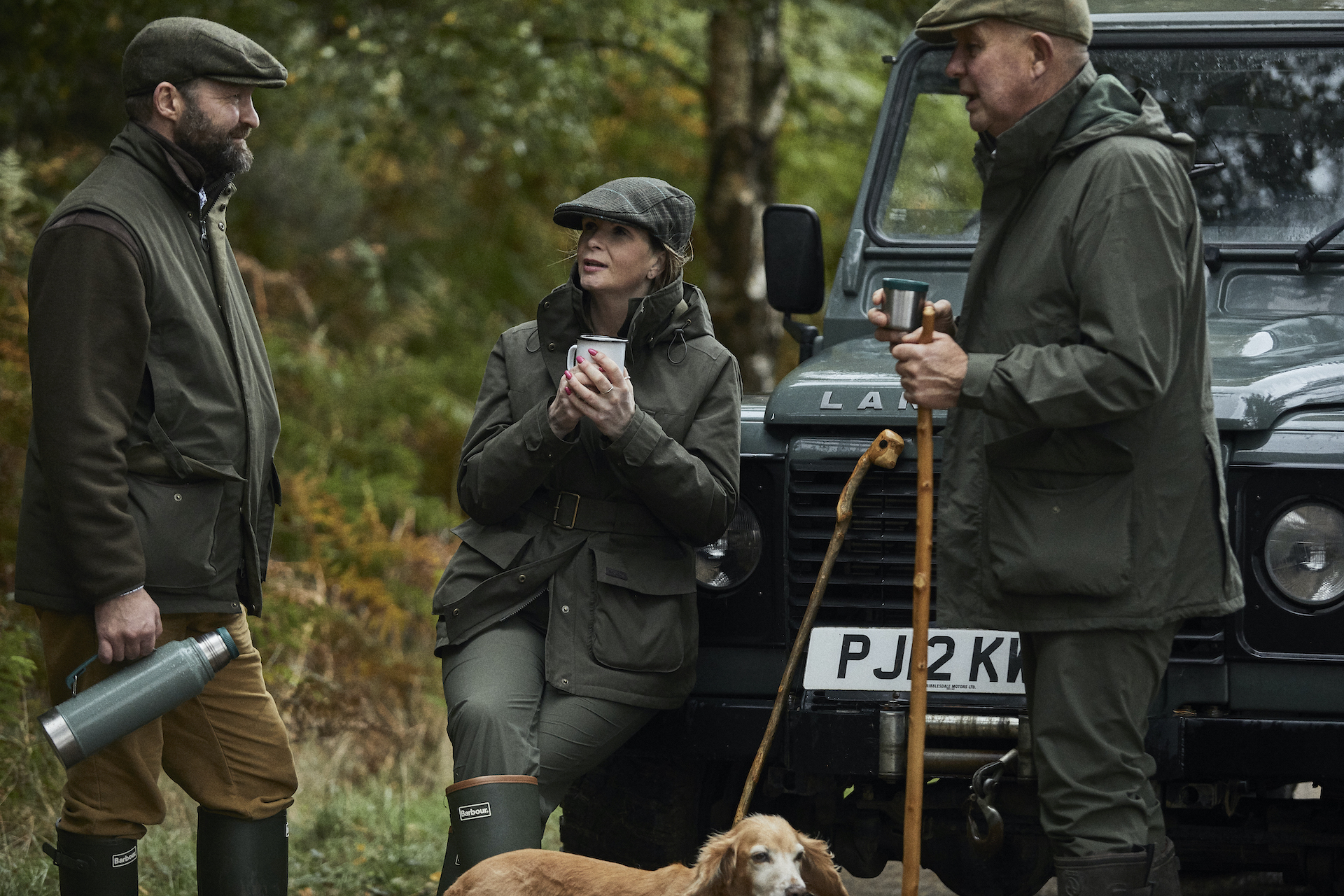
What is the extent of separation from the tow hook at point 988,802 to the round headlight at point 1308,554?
75 cm

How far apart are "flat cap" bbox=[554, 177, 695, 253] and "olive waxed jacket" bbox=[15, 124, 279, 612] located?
0.86m

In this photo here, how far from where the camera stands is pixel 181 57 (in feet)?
11.5

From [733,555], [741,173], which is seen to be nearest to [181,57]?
[733,555]

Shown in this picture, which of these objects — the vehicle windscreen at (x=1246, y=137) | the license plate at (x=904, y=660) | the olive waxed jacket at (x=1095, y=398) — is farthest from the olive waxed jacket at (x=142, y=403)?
the vehicle windscreen at (x=1246, y=137)

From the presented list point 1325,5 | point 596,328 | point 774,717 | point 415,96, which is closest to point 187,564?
point 596,328

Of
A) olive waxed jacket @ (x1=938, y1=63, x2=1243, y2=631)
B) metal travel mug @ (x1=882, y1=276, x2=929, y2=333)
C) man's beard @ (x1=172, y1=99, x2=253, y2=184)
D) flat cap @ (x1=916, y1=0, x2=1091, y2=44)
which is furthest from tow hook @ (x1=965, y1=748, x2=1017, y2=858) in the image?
man's beard @ (x1=172, y1=99, x2=253, y2=184)

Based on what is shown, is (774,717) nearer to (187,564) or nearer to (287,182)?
(187,564)

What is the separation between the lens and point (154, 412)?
3414mm

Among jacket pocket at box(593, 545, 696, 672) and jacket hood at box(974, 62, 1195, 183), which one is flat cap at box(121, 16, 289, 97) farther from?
jacket hood at box(974, 62, 1195, 183)

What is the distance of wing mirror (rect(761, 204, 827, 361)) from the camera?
4.97 metres

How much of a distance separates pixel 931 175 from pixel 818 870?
8.72ft

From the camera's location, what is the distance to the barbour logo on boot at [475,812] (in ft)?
11.3

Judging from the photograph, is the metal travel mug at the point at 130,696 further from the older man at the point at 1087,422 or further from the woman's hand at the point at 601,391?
the older man at the point at 1087,422

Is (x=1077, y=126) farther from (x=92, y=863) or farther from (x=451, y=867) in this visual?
(x=92, y=863)
